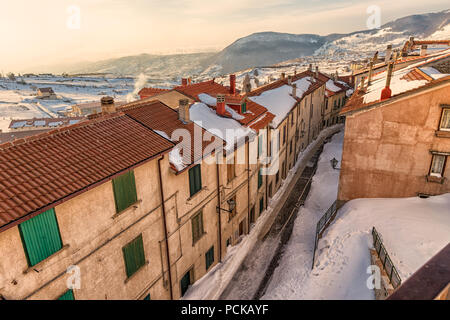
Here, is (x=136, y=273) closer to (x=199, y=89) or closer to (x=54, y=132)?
(x=54, y=132)

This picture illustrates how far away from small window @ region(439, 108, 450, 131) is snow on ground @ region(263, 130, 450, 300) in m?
4.71

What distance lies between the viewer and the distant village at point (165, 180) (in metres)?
10.0

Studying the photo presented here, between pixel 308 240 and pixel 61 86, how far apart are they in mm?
151970

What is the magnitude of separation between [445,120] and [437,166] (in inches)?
128

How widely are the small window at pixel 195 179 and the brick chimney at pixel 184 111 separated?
3.47 m

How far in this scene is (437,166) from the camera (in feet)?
65.4

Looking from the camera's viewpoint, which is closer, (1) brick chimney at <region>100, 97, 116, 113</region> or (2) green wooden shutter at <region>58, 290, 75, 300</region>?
(2) green wooden shutter at <region>58, 290, 75, 300</region>

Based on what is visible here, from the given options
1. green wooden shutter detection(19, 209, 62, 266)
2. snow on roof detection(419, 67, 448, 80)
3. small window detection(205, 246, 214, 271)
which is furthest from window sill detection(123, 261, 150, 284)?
snow on roof detection(419, 67, 448, 80)

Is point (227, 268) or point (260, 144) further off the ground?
point (260, 144)

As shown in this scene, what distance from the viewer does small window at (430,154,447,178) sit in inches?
776

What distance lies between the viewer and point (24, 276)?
9.52 m

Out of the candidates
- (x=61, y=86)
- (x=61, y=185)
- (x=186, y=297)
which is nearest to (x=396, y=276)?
(x=186, y=297)

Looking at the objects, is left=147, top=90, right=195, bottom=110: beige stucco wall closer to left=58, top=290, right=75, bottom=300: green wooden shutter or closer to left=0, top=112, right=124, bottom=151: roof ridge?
left=0, top=112, right=124, bottom=151: roof ridge

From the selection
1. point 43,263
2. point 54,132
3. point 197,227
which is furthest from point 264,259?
point 54,132
